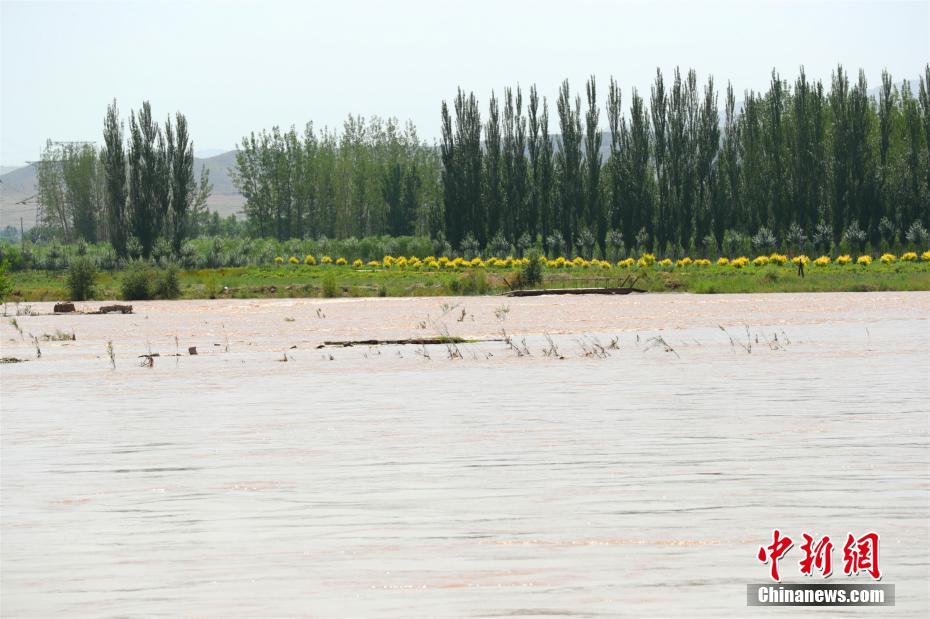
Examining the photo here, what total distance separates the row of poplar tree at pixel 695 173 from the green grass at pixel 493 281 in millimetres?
10625

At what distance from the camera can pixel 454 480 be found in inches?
307

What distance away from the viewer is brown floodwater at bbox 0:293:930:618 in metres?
5.16

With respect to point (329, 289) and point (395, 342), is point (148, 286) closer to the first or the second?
point (329, 289)

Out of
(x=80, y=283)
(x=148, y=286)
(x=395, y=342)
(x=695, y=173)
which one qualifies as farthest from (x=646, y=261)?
(x=395, y=342)

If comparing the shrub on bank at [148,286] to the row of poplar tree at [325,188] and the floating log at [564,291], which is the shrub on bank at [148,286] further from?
the row of poplar tree at [325,188]

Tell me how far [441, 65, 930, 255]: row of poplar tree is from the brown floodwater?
142ft

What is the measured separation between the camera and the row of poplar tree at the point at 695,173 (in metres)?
58.4

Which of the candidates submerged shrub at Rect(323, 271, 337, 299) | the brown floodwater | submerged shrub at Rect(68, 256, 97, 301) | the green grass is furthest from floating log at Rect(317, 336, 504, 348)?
submerged shrub at Rect(68, 256, 97, 301)

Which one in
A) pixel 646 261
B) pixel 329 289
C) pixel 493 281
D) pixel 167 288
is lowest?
pixel 493 281

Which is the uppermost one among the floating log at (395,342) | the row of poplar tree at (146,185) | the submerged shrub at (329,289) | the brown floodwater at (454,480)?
the row of poplar tree at (146,185)

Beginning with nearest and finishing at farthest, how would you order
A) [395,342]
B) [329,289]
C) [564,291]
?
[395,342], [564,291], [329,289]

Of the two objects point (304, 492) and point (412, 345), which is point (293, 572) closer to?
point (304, 492)

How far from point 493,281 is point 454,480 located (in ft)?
122

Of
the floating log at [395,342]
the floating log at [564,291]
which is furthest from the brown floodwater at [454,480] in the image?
the floating log at [564,291]
